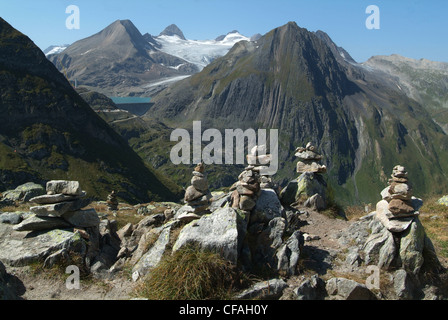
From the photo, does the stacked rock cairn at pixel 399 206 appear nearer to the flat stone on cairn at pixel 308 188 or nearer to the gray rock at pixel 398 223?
the gray rock at pixel 398 223

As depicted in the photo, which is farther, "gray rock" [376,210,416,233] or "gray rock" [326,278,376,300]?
"gray rock" [376,210,416,233]

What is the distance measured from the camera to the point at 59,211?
16.4 meters

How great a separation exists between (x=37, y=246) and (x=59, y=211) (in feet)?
6.35

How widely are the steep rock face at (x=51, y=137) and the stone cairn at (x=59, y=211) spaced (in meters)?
134

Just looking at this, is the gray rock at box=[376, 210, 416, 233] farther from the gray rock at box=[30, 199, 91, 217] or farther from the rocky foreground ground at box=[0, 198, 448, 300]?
the gray rock at box=[30, 199, 91, 217]

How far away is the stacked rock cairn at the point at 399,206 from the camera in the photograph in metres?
14.3

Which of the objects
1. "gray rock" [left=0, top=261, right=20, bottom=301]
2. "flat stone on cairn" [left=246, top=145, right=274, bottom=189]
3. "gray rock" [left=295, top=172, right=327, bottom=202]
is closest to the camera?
"gray rock" [left=0, top=261, right=20, bottom=301]

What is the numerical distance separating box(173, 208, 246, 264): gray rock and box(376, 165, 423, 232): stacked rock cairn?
22.0 feet

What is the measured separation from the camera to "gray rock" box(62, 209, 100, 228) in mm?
17109

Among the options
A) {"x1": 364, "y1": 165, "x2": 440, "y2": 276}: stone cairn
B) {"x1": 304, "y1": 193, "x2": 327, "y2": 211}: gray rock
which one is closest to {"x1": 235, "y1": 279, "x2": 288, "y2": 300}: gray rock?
{"x1": 364, "y1": 165, "x2": 440, "y2": 276}: stone cairn

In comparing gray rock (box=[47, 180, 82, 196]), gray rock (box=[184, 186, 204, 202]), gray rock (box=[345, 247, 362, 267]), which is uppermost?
gray rock (box=[47, 180, 82, 196])

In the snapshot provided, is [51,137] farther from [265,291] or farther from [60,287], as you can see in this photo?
[265,291]
